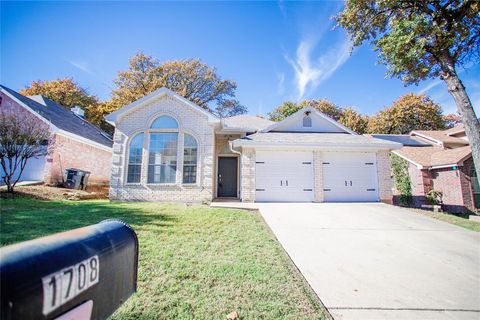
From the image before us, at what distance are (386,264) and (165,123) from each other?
9.95 m

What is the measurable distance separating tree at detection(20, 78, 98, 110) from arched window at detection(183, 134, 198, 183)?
72.7 feet

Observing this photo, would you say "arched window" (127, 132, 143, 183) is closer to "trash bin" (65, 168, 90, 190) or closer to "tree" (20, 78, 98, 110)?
"trash bin" (65, 168, 90, 190)

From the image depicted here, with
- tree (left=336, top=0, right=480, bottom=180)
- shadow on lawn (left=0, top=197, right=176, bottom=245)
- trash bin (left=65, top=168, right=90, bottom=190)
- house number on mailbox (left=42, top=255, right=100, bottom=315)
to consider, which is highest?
tree (left=336, top=0, right=480, bottom=180)

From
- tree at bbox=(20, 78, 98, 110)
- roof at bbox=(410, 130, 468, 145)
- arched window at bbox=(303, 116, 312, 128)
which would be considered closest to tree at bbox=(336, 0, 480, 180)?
arched window at bbox=(303, 116, 312, 128)

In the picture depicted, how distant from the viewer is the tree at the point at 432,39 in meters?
8.00

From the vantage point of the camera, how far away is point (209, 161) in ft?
34.6

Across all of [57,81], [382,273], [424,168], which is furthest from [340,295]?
[57,81]

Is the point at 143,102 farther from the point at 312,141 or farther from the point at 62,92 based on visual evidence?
the point at 62,92

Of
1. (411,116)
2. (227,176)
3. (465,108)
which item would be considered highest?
(411,116)

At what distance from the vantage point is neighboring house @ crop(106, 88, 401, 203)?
1040cm

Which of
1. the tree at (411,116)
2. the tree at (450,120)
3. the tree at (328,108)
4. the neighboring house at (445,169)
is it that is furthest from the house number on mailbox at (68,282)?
the tree at (450,120)

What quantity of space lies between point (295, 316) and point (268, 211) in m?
5.76

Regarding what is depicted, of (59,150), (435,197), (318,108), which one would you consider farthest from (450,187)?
(59,150)

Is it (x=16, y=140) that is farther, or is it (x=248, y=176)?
(x=248, y=176)
